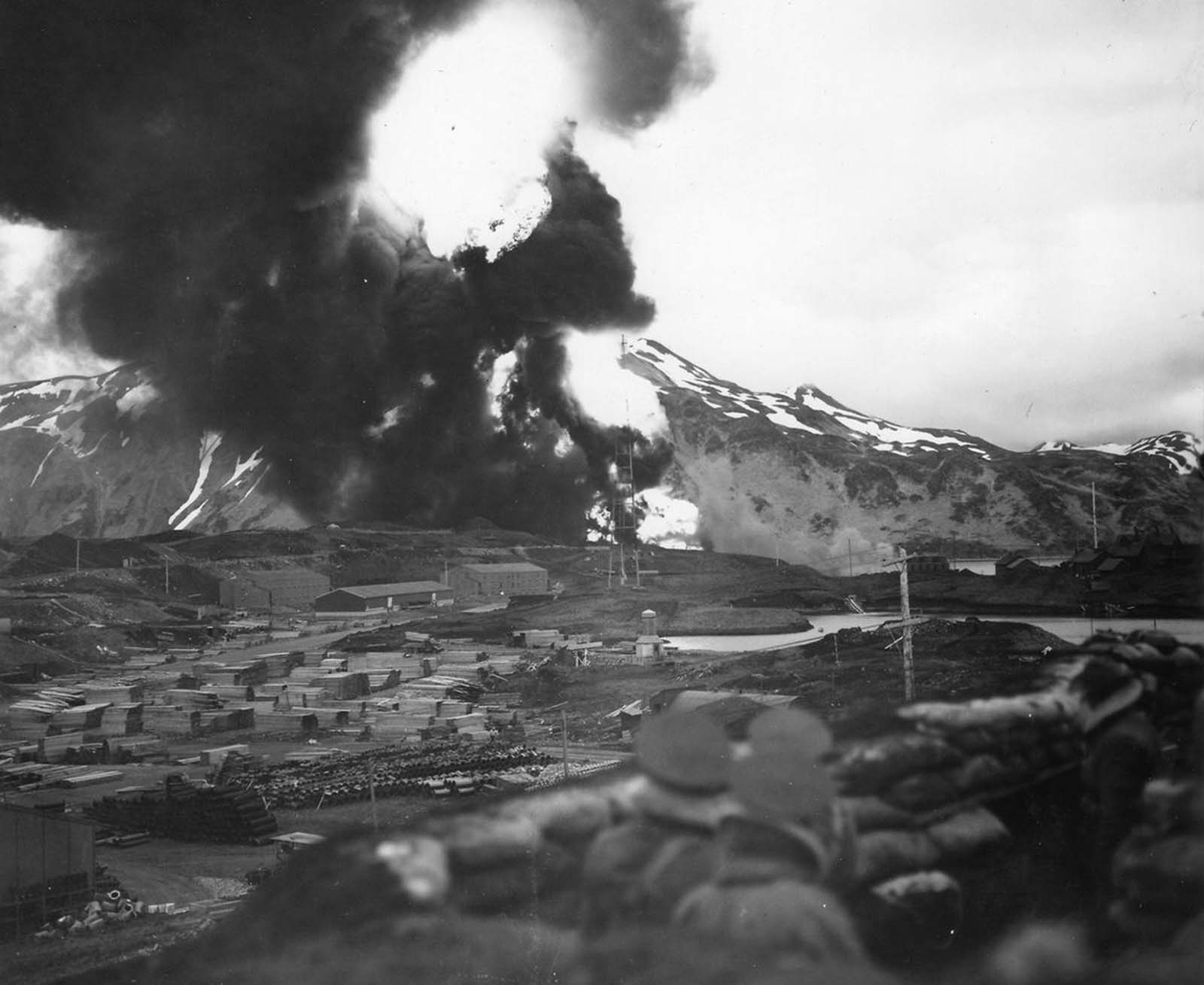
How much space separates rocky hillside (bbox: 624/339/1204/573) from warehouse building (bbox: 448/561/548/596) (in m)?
1.02

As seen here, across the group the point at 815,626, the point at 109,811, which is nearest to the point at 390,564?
the point at 109,811

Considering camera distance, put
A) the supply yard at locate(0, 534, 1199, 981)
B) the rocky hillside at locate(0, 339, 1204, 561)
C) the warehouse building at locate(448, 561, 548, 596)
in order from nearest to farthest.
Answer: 1. the supply yard at locate(0, 534, 1199, 981)
2. the rocky hillside at locate(0, 339, 1204, 561)
3. the warehouse building at locate(448, 561, 548, 596)

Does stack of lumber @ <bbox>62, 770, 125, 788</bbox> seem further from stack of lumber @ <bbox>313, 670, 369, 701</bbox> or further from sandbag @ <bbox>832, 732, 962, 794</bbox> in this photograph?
sandbag @ <bbox>832, 732, 962, 794</bbox>

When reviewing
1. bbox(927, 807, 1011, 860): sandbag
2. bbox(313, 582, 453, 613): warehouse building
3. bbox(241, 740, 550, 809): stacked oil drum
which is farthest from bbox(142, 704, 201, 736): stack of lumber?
bbox(927, 807, 1011, 860): sandbag

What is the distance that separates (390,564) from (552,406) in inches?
68.7

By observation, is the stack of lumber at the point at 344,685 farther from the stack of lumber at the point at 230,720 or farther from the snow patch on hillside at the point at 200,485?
the snow patch on hillside at the point at 200,485

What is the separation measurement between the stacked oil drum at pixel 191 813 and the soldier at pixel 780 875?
2.40 metres

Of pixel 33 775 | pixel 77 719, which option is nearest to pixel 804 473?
pixel 77 719

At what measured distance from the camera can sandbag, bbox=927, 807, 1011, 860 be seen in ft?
9.16

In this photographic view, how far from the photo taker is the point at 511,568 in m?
6.02

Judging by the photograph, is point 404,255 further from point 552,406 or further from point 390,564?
point 390,564

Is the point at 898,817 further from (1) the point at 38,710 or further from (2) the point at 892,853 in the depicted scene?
(1) the point at 38,710

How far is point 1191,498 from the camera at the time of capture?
4.40 m

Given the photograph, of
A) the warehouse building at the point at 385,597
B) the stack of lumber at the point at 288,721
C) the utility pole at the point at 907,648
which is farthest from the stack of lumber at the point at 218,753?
the utility pole at the point at 907,648
